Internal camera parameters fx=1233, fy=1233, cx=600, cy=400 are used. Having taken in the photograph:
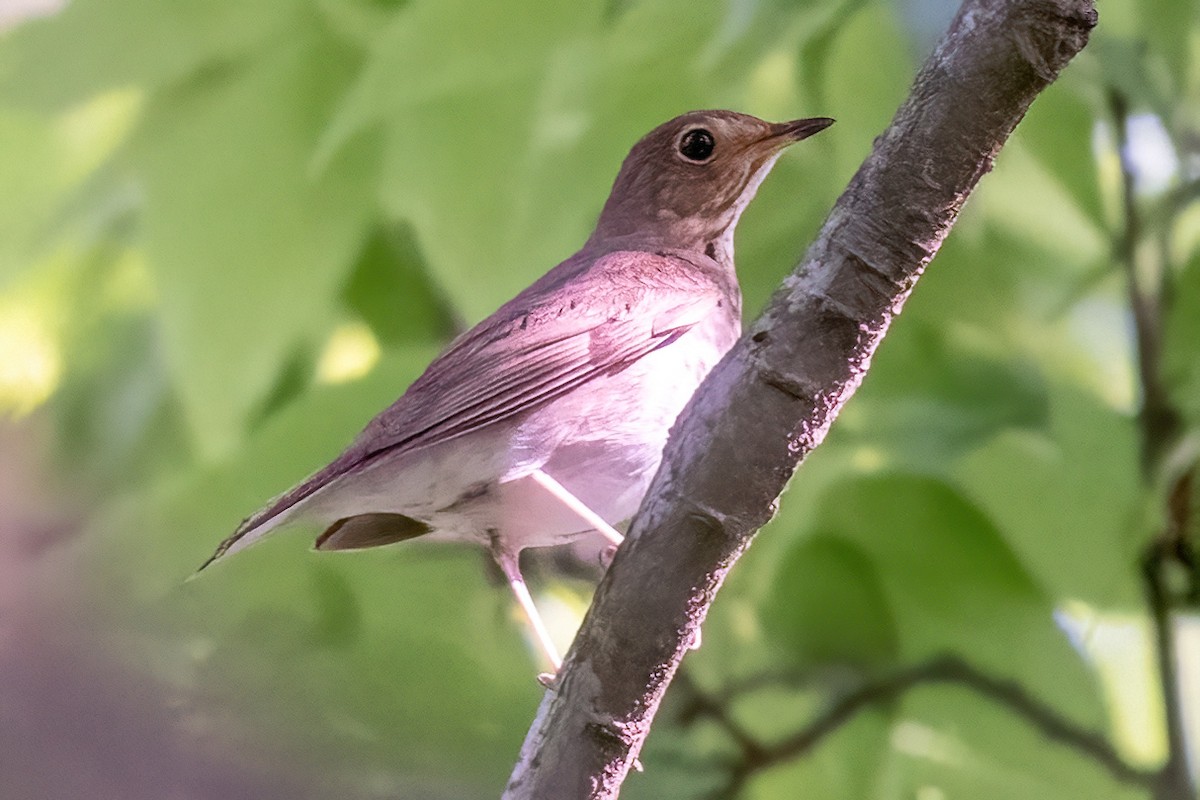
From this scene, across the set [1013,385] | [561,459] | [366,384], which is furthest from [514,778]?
[1013,385]

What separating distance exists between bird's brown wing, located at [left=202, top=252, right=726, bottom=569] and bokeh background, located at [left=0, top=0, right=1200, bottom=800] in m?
0.51

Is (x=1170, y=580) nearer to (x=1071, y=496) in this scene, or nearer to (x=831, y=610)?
(x=1071, y=496)

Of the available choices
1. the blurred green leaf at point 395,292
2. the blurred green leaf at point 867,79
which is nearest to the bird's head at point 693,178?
the blurred green leaf at point 867,79

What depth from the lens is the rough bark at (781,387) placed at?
51 cm

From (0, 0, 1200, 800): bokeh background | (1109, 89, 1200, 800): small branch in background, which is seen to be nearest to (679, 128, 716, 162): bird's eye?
(0, 0, 1200, 800): bokeh background

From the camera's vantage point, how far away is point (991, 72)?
1.66 feet

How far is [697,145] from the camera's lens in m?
0.90

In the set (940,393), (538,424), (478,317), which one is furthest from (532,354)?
(940,393)

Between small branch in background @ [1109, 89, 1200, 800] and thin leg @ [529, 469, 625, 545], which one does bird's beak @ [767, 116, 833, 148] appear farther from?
small branch in background @ [1109, 89, 1200, 800]

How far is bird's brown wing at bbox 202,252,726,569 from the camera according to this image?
73 cm

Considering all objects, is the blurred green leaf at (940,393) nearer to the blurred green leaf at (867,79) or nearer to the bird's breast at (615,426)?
the blurred green leaf at (867,79)

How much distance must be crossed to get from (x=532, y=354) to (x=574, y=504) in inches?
3.8

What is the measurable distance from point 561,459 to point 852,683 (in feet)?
2.76

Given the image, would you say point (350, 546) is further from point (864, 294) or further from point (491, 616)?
point (491, 616)
